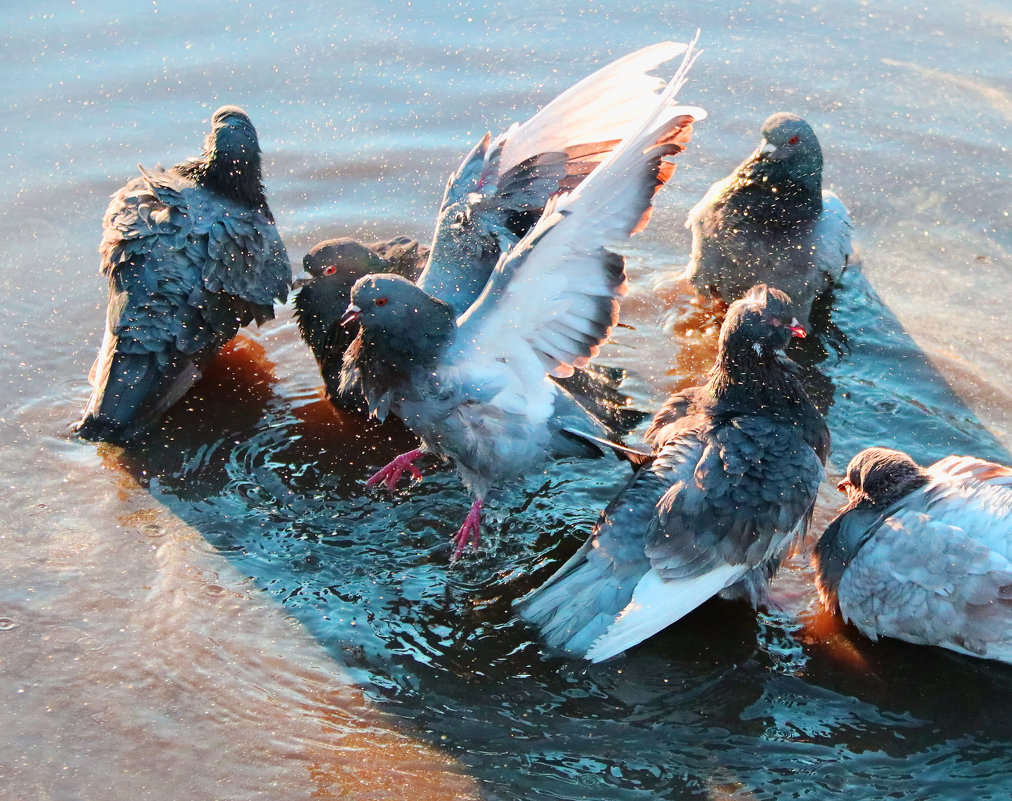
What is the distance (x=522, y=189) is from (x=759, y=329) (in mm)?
1587

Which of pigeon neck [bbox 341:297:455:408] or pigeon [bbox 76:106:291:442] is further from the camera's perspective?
pigeon [bbox 76:106:291:442]

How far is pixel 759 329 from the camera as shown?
4.30 meters

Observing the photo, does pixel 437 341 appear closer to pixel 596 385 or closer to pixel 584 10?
pixel 596 385

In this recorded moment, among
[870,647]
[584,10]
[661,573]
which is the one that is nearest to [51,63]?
[584,10]

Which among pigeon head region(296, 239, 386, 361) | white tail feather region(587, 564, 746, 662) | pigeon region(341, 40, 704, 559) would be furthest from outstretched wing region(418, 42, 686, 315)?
white tail feather region(587, 564, 746, 662)

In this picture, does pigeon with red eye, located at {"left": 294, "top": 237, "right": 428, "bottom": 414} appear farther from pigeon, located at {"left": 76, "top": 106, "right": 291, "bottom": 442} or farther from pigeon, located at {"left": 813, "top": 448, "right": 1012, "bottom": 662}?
pigeon, located at {"left": 813, "top": 448, "right": 1012, "bottom": 662}

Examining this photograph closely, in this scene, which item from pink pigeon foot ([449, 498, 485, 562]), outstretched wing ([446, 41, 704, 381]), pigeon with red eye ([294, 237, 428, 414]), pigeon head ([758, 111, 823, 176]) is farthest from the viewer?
pigeon head ([758, 111, 823, 176])

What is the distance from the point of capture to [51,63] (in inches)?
310

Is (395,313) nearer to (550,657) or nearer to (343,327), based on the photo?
(343,327)

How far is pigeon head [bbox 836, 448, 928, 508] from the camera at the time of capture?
14.2 feet

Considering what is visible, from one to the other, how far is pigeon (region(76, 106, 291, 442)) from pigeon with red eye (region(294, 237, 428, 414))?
0.19m

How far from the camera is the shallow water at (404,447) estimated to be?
3.67 m

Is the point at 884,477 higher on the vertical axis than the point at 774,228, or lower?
lower

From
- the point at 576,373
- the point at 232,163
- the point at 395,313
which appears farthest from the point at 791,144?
the point at 232,163
